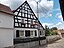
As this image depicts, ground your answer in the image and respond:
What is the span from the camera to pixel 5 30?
1875 cm

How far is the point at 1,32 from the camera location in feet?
58.9

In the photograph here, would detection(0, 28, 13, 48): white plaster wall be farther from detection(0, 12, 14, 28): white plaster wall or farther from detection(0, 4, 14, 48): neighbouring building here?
detection(0, 12, 14, 28): white plaster wall

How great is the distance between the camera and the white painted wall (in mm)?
18072

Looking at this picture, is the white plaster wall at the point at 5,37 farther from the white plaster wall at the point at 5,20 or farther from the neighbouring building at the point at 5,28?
the white plaster wall at the point at 5,20

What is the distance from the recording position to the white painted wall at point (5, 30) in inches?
711

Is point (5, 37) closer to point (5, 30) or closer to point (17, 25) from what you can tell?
point (5, 30)

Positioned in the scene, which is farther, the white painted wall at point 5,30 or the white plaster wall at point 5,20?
the white plaster wall at point 5,20

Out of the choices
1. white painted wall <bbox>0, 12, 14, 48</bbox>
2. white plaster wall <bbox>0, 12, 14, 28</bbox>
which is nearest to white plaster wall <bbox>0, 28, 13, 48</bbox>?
white painted wall <bbox>0, 12, 14, 48</bbox>

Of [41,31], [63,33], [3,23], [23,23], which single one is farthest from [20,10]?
[63,33]

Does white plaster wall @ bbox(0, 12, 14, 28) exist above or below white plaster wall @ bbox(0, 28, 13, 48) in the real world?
above

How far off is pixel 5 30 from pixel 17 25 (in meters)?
8.24

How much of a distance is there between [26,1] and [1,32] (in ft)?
48.5

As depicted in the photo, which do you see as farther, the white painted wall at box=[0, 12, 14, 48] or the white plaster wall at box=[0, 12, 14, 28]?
the white plaster wall at box=[0, 12, 14, 28]

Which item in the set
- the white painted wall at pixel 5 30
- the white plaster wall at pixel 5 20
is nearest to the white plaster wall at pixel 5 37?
the white painted wall at pixel 5 30
